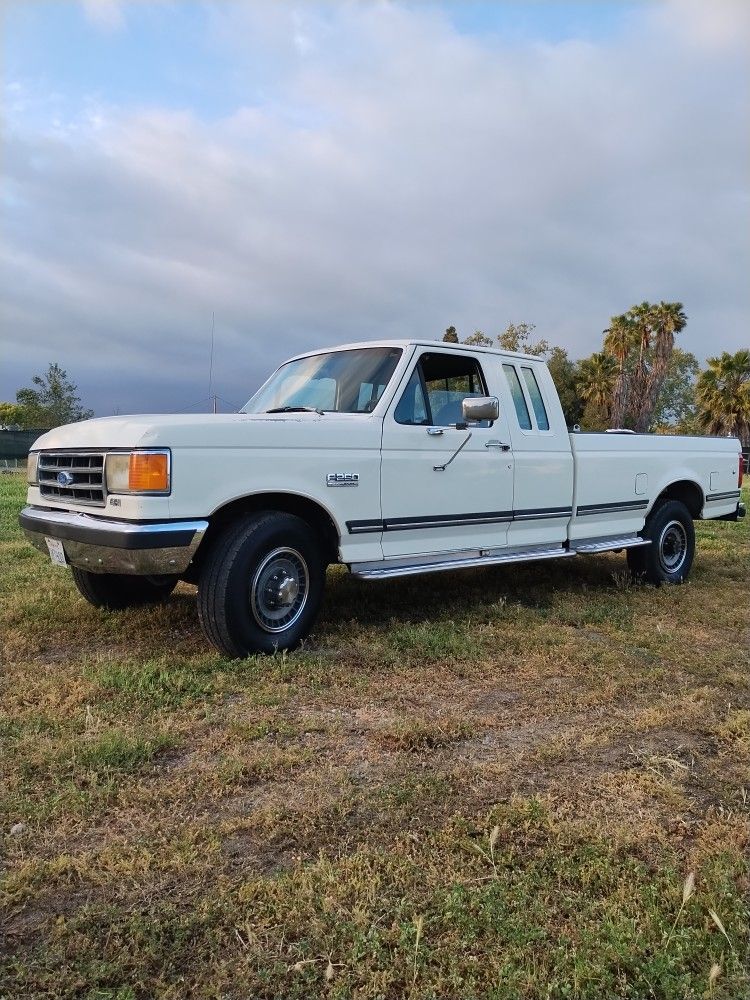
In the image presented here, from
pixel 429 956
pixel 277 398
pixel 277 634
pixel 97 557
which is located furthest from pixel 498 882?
pixel 277 398

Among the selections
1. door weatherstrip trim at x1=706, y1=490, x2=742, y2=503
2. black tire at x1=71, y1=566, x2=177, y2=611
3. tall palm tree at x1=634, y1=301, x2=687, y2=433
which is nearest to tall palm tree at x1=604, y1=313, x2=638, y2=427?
tall palm tree at x1=634, y1=301, x2=687, y2=433

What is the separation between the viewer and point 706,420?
120 feet

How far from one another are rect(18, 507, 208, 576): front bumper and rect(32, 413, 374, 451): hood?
0.42 metres

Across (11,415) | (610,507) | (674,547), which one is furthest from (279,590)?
(11,415)

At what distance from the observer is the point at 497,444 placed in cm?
530

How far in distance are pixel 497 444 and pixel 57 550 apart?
303cm

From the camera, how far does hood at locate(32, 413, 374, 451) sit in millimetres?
3775

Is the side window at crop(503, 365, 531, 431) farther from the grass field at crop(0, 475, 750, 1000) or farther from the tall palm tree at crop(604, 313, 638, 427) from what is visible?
the tall palm tree at crop(604, 313, 638, 427)

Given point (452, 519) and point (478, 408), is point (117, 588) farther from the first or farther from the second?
point (478, 408)

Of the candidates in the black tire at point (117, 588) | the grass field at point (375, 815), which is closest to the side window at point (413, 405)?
the grass field at point (375, 815)

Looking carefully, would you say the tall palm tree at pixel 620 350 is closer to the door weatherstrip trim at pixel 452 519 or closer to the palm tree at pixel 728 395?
the palm tree at pixel 728 395

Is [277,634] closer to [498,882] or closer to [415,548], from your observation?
[415,548]

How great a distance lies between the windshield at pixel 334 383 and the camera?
493cm

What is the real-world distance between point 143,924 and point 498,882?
1000 millimetres
